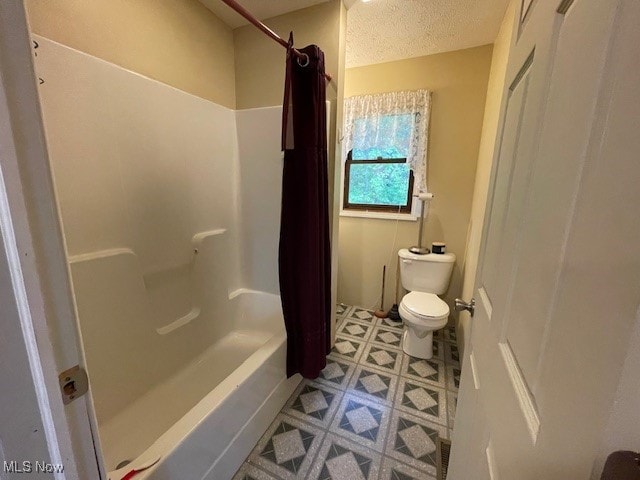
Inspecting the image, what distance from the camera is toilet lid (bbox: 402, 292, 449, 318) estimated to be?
1902 mm

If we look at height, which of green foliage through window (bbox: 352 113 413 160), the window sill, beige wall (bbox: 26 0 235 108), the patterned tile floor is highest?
beige wall (bbox: 26 0 235 108)

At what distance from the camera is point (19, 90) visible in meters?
0.35

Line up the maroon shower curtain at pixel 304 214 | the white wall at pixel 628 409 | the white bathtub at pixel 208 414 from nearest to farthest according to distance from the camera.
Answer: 1. the white wall at pixel 628 409
2. the white bathtub at pixel 208 414
3. the maroon shower curtain at pixel 304 214

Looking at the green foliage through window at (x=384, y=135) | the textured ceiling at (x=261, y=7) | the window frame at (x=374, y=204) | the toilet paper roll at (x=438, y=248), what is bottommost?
the toilet paper roll at (x=438, y=248)

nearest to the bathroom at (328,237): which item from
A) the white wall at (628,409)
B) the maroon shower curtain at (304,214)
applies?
the white wall at (628,409)

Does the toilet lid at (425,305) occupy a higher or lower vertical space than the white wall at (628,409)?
lower

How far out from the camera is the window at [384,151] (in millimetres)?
2238

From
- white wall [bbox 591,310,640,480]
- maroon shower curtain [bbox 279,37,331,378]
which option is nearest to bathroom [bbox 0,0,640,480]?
white wall [bbox 591,310,640,480]

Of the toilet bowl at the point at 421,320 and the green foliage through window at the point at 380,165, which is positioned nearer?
the toilet bowl at the point at 421,320

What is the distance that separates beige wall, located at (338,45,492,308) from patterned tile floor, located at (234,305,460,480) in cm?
79

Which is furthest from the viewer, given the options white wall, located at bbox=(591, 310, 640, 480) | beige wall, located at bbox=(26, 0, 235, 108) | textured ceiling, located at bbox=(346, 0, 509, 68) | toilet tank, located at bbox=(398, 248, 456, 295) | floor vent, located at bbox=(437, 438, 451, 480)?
toilet tank, located at bbox=(398, 248, 456, 295)

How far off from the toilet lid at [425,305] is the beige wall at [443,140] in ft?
1.40

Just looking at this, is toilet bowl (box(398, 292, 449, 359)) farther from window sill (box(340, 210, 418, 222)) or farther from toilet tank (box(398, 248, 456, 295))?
window sill (box(340, 210, 418, 222))
